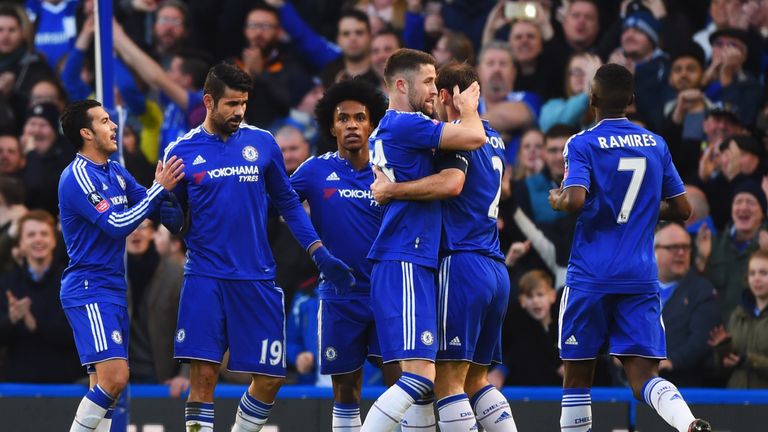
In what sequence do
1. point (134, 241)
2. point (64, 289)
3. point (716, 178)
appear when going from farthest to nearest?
point (134, 241), point (716, 178), point (64, 289)

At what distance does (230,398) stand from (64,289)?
269cm

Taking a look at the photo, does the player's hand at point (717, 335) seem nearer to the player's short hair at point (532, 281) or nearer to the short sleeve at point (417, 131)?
the player's short hair at point (532, 281)

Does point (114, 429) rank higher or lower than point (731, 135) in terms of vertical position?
lower

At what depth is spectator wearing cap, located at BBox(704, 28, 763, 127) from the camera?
43.6 ft

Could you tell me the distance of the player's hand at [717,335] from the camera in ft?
38.1

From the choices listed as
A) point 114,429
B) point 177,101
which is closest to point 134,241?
point 177,101

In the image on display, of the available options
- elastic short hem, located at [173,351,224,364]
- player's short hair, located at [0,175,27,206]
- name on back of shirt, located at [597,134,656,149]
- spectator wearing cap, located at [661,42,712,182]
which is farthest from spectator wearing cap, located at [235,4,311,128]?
name on back of shirt, located at [597,134,656,149]

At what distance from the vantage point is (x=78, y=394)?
1201 centimetres

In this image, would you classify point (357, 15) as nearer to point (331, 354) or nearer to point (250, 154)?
point (250, 154)

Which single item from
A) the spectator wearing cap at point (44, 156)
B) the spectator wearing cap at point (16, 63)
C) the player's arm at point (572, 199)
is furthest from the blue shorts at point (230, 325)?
the spectator wearing cap at point (16, 63)

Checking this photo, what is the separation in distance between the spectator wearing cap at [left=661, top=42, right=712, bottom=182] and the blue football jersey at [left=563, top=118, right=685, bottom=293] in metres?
3.97

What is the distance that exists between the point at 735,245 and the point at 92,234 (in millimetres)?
5643

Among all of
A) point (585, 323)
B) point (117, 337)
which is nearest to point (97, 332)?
point (117, 337)

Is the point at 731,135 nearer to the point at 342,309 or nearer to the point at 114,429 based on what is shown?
the point at 342,309
